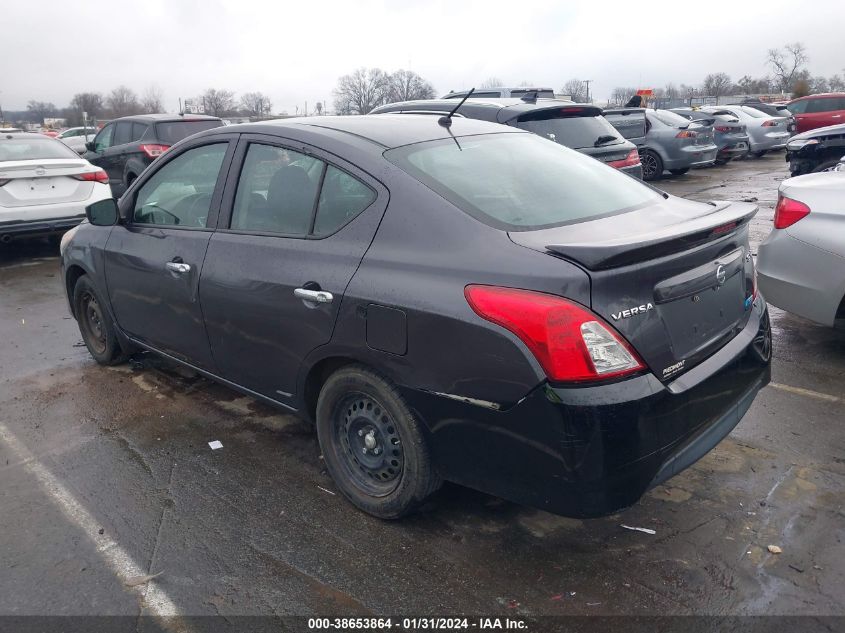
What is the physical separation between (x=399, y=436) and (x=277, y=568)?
2.38 feet

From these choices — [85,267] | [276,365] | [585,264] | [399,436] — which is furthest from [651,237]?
[85,267]

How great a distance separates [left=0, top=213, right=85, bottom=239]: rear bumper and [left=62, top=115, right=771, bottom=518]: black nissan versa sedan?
541 centimetres

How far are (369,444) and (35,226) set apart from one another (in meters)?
7.22

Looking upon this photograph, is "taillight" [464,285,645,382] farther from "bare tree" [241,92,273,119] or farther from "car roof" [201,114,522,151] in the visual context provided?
"bare tree" [241,92,273,119]

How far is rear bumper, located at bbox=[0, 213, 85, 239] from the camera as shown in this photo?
8.45 m

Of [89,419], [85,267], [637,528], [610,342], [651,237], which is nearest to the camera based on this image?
[610,342]

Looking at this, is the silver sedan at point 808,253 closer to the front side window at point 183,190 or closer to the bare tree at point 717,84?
the front side window at point 183,190

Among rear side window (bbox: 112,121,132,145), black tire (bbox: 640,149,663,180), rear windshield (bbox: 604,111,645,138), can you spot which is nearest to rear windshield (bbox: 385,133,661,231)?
rear side window (bbox: 112,121,132,145)

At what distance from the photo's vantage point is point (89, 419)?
4398 millimetres

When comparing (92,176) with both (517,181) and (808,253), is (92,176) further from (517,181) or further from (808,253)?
(808,253)

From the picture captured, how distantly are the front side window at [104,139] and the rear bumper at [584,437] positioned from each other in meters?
12.2

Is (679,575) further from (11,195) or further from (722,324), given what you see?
(11,195)

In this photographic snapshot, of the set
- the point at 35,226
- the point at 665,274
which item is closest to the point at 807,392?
the point at 665,274

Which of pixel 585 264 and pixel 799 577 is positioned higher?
pixel 585 264
